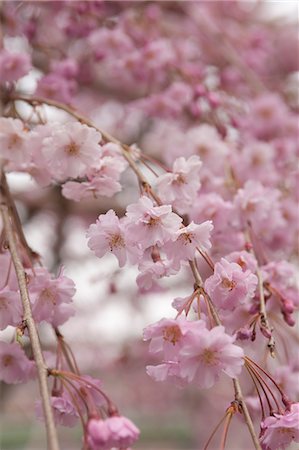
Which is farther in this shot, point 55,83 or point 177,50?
point 177,50

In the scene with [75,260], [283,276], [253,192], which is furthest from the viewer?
[75,260]

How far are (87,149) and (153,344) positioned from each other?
0.41 m

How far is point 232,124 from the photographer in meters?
2.00

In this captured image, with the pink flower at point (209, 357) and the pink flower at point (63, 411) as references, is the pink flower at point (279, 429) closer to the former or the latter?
the pink flower at point (209, 357)

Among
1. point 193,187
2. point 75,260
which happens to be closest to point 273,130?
point 193,187

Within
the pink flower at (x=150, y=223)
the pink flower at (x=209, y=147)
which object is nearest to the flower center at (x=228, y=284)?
the pink flower at (x=150, y=223)

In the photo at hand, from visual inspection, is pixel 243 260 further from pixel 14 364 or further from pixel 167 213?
pixel 14 364

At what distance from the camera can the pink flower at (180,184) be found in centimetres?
119

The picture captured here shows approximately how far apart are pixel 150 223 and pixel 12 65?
0.72m

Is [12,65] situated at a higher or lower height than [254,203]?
higher

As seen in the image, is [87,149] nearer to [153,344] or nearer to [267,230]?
[153,344]

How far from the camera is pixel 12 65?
1521 millimetres

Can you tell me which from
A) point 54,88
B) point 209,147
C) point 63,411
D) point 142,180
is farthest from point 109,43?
point 63,411

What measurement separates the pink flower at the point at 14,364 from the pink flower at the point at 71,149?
0.34 metres
